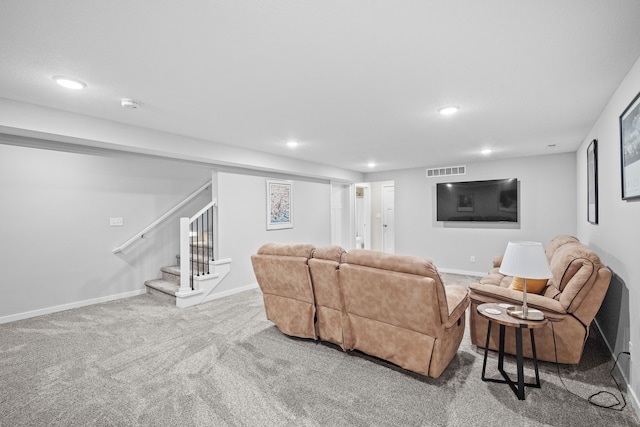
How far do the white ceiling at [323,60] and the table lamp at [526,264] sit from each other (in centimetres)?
127

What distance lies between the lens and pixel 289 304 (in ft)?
9.92

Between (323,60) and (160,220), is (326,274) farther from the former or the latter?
(160,220)

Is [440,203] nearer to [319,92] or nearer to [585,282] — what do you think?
[585,282]

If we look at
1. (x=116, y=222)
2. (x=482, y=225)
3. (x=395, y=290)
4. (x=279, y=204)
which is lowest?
(x=395, y=290)

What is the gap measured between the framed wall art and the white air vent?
3.05 meters

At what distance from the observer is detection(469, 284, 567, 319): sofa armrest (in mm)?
2381

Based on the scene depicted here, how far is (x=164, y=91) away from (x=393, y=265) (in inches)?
91.9

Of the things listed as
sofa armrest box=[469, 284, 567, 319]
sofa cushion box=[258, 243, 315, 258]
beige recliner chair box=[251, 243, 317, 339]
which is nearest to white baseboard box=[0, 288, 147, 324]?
beige recliner chair box=[251, 243, 317, 339]

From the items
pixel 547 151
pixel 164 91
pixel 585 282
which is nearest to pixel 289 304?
pixel 164 91

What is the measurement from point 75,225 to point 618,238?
19.5 ft

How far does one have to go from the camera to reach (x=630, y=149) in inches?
81.4

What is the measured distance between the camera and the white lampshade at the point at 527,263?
6.71 feet

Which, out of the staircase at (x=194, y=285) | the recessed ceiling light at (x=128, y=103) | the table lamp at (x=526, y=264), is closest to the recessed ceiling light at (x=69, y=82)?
the recessed ceiling light at (x=128, y=103)

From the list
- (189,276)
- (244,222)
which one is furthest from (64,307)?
(244,222)
